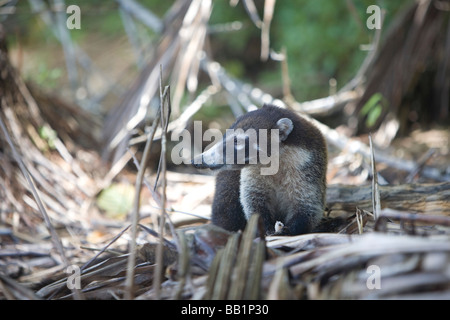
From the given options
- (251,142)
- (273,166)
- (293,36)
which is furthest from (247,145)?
(293,36)

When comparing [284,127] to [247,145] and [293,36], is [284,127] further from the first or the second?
[293,36]

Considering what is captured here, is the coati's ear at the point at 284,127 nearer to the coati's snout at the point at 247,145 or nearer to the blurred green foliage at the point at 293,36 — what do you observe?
the coati's snout at the point at 247,145

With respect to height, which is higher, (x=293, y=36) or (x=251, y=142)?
(x=293, y=36)

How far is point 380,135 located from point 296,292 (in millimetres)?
6027

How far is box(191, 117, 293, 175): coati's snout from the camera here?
3.84 meters

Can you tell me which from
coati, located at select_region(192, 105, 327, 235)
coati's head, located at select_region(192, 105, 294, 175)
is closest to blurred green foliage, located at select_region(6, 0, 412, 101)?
coati, located at select_region(192, 105, 327, 235)

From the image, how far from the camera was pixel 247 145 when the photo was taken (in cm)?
390

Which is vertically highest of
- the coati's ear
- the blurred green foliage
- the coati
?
the blurred green foliage

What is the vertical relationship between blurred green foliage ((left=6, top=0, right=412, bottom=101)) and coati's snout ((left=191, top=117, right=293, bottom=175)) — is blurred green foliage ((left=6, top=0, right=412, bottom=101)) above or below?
above

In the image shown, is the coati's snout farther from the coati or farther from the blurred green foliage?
the blurred green foliage

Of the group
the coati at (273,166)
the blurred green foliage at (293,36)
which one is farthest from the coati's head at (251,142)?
the blurred green foliage at (293,36)

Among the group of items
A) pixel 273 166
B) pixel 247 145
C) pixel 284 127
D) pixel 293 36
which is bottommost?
pixel 273 166

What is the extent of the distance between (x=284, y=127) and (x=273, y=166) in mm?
403

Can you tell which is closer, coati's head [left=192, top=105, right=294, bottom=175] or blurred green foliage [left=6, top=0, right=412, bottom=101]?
coati's head [left=192, top=105, right=294, bottom=175]
